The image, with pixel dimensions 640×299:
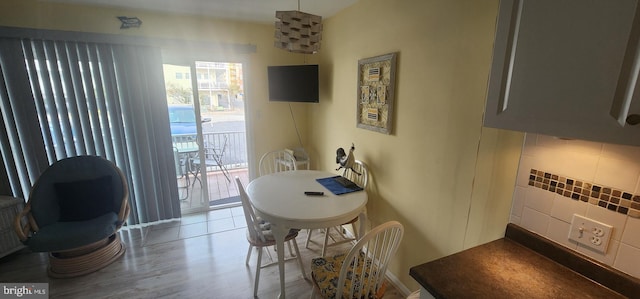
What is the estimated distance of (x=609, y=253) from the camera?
2.84 ft

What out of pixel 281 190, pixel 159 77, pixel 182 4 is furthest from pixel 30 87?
pixel 281 190

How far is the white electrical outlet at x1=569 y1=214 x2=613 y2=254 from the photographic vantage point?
0.87 m

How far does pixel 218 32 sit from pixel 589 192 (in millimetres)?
3315

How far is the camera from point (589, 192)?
91cm

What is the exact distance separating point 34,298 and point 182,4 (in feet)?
8.97

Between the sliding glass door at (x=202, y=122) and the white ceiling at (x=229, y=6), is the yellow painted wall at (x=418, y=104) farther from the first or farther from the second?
the sliding glass door at (x=202, y=122)

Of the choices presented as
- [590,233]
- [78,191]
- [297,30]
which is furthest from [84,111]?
[590,233]

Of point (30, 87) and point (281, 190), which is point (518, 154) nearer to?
point (281, 190)

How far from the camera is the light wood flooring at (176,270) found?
1.99m

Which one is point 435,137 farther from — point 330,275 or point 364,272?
point 330,275

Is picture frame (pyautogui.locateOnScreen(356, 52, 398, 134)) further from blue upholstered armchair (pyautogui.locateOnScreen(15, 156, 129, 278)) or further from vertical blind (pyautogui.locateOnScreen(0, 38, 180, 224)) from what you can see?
blue upholstered armchair (pyautogui.locateOnScreen(15, 156, 129, 278))

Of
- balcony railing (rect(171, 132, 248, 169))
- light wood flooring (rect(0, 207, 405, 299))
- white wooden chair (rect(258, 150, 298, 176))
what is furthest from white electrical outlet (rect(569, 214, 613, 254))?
balcony railing (rect(171, 132, 248, 169))

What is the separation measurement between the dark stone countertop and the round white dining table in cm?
76

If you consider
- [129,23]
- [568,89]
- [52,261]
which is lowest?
[52,261]
